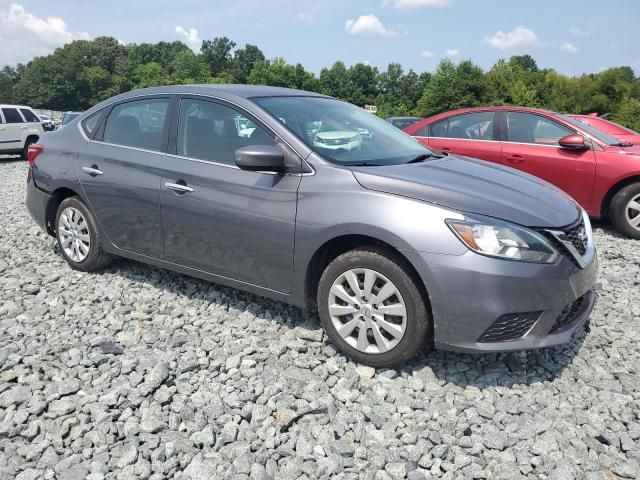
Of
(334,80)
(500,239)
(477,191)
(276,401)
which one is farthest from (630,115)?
(334,80)

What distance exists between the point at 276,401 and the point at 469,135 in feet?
18.7

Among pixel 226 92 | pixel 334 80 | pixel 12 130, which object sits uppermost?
pixel 334 80

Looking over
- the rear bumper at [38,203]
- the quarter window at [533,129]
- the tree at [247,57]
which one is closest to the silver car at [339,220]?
the rear bumper at [38,203]

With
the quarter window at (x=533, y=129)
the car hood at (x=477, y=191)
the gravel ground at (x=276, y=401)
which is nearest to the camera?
the gravel ground at (x=276, y=401)

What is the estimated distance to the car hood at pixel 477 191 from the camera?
121 inches

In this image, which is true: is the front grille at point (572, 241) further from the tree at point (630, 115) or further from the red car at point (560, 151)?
the tree at point (630, 115)

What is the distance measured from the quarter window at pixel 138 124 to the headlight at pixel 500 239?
240cm

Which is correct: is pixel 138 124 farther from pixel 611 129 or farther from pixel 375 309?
pixel 611 129

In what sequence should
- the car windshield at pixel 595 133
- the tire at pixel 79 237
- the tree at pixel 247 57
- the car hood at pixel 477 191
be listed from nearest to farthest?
the car hood at pixel 477 191 → the tire at pixel 79 237 → the car windshield at pixel 595 133 → the tree at pixel 247 57

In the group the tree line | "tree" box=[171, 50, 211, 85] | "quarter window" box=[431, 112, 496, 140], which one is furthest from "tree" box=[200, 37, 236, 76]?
"quarter window" box=[431, 112, 496, 140]

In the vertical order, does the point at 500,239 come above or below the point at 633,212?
above

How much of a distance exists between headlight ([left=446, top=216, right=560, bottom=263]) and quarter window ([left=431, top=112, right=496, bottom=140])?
4.87 m

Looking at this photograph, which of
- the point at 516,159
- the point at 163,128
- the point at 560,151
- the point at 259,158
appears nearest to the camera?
the point at 259,158

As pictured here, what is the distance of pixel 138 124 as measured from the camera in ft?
14.4
